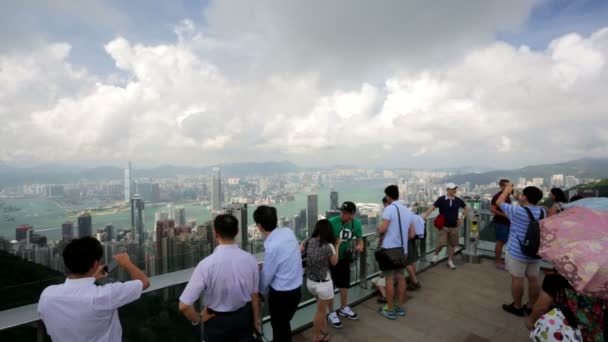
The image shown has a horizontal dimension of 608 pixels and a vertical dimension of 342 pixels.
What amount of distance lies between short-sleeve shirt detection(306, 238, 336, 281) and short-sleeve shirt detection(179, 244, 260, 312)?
1.12m

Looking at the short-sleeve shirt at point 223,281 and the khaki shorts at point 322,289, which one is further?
the khaki shorts at point 322,289

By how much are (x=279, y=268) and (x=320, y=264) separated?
2.45ft

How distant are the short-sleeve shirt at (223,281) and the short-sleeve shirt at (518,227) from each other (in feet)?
11.9

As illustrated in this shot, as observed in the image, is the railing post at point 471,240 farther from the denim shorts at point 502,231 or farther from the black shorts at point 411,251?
the black shorts at point 411,251

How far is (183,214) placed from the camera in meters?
12.3

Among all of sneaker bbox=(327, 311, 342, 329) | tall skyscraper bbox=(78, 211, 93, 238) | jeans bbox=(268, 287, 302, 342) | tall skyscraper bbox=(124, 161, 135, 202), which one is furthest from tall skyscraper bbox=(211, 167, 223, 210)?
jeans bbox=(268, 287, 302, 342)

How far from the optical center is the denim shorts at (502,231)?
580cm

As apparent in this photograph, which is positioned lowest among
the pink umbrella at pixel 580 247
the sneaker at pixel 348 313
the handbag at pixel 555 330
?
the sneaker at pixel 348 313

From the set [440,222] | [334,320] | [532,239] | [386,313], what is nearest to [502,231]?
[440,222]

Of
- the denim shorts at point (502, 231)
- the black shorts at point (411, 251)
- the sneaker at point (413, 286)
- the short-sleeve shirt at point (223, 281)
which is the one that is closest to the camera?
the short-sleeve shirt at point (223, 281)

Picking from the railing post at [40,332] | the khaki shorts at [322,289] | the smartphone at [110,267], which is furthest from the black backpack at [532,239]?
the railing post at [40,332]

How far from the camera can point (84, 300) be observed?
61.0 inches

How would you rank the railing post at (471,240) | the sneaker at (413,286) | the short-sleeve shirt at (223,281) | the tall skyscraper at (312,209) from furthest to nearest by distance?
the tall skyscraper at (312,209) → the railing post at (471,240) → the sneaker at (413,286) → the short-sleeve shirt at (223,281)

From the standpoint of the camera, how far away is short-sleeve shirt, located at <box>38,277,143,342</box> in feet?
5.06
